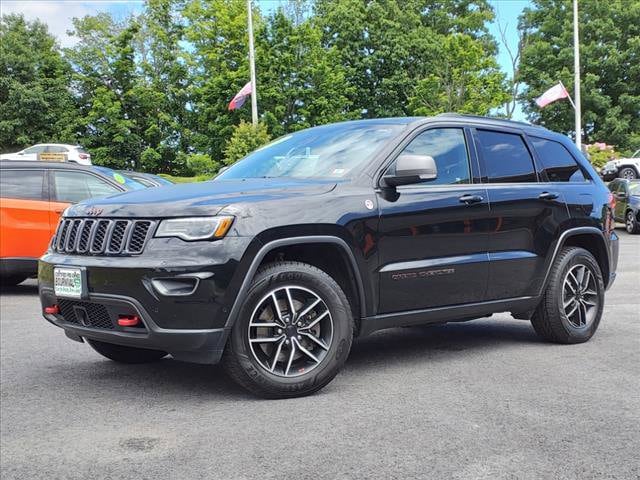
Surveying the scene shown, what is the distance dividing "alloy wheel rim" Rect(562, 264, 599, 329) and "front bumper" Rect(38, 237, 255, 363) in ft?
10.3

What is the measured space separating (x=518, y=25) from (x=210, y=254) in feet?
202

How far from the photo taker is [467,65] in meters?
37.9

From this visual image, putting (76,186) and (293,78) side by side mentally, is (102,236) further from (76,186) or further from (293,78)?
(293,78)

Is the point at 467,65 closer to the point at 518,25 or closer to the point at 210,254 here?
the point at 518,25

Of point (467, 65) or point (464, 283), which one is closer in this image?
point (464, 283)

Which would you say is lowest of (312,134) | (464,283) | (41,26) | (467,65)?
(464,283)

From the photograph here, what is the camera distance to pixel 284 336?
13.7ft

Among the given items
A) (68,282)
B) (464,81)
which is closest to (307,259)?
(68,282)

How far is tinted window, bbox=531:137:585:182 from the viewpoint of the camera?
596 centimetres

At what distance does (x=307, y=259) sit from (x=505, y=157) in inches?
81.6

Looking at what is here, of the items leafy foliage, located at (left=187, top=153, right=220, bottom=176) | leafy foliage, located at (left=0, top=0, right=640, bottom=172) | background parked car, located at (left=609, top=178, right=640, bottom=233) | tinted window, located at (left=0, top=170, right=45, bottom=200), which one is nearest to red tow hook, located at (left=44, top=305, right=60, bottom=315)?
tinted window, located at (left=0, top=170, right=45, bottom=200)

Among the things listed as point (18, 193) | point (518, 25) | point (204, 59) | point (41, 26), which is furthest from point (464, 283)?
point (518, 25)

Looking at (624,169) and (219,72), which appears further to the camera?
(219,72)

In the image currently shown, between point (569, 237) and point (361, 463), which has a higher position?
point (569, 237)
